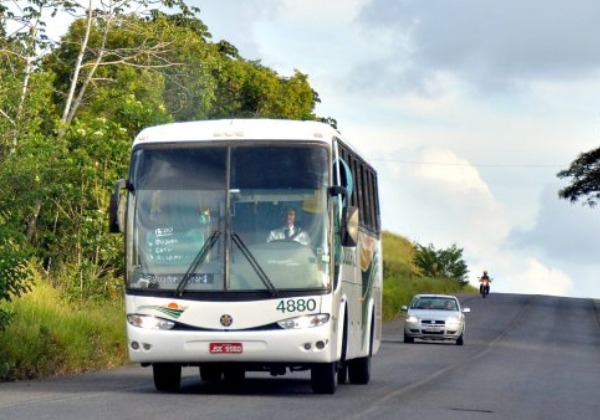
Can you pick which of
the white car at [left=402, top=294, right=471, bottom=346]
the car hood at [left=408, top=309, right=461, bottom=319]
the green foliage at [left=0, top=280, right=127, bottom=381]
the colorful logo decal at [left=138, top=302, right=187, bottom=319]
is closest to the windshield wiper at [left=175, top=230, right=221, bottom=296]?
the colorful logo decal at [left=138, top=302, right=187, bottom=319]

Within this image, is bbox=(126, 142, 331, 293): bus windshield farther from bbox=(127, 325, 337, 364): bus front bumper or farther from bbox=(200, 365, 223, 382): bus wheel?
bbox=(200, 365, 223, 382): bus wheel

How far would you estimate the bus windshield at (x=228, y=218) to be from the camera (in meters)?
18.6

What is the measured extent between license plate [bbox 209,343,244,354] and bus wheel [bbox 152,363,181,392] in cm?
132

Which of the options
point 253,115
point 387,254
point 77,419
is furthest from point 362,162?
point 387,254

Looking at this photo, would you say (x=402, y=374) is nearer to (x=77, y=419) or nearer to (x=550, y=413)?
(x=550, y=413)

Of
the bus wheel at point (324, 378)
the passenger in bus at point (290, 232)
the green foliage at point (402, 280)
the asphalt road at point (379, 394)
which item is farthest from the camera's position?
the green foliage at point (402, 280)

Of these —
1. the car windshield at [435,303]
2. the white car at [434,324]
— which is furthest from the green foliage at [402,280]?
the white car at [434,324]

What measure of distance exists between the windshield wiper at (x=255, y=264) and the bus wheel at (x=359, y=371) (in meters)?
4.75

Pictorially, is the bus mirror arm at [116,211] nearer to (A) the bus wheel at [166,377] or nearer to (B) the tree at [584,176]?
(A) the bus wheel at [166,377]

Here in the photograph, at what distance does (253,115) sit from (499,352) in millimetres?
24871

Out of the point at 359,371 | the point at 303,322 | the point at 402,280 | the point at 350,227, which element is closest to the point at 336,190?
the point at 350,227

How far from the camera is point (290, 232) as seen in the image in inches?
740

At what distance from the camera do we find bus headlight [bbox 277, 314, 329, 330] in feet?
60.6

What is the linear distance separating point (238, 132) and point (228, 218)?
1.17 metres
